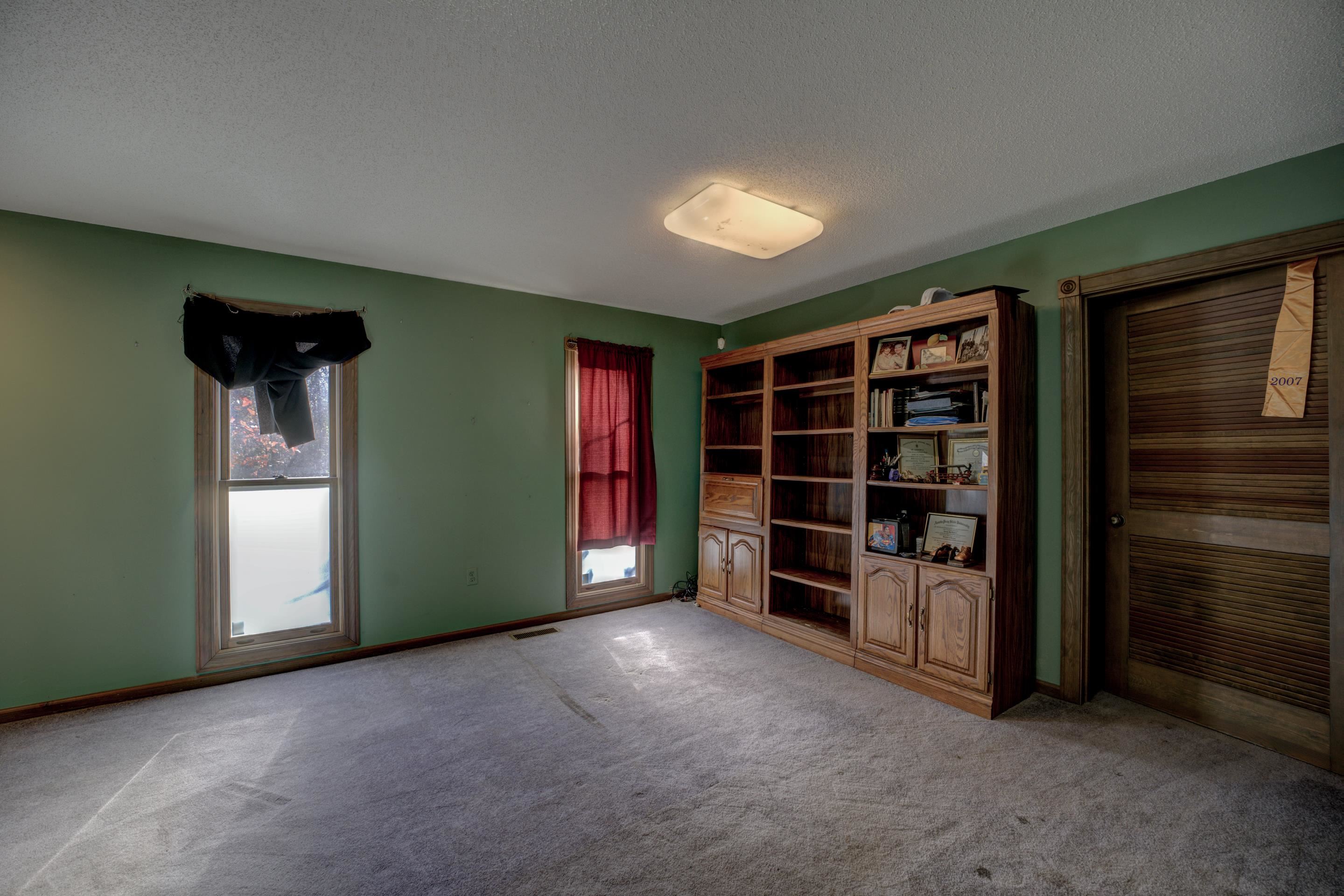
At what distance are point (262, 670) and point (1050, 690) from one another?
4.63 m

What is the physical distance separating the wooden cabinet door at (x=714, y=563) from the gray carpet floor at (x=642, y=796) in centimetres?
140

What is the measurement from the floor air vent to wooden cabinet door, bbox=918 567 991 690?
8.49ft

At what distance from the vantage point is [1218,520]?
2.63 metres

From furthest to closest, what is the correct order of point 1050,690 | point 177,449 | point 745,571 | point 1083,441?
point 745,571 → point 177,449 → point 1050,690 → point 1083,441

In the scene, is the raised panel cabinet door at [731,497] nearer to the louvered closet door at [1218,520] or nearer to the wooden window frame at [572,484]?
the wooden window frame at [572,484]

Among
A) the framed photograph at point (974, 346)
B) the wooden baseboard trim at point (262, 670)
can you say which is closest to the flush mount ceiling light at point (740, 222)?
the framed photograph at point (974, 346)

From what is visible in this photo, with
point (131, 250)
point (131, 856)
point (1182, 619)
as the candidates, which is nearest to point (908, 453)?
point (1182, 619)

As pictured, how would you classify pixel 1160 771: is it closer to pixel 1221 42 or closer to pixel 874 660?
pixel 874 660

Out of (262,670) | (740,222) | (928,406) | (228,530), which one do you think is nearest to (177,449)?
(228,530)

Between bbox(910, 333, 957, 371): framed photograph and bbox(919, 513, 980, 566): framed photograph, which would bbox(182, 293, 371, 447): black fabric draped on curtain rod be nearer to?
bbox(910, 333, 957, 371): framed photograph

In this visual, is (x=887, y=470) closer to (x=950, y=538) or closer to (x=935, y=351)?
(x=950, y=538)

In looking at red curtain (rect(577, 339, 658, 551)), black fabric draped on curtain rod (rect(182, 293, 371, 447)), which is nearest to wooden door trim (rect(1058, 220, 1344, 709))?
red curtain (rect(577, 339, 658, 551))

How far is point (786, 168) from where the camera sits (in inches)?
94.2

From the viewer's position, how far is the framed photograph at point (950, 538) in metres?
3.04
